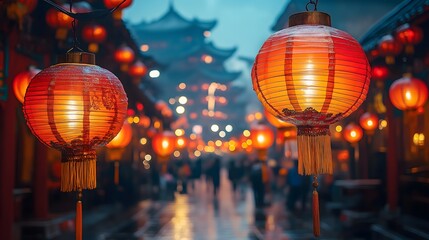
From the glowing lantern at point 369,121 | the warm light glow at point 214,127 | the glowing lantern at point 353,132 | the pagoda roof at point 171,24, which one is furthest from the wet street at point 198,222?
the pagoda roof at point 171,24

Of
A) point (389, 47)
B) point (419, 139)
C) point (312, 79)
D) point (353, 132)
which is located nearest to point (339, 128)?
point (353, 132)

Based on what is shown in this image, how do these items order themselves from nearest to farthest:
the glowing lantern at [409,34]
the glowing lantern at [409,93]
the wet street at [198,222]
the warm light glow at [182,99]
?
the glowing lantern at [409,93], the glowing lantern at [409,34], the wet street at [198,222], the warm light glow at [182,99]

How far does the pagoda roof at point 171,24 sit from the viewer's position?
52.6m

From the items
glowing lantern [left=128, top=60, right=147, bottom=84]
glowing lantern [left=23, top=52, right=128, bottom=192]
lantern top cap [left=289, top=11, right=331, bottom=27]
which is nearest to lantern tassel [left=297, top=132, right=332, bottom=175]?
lantern top cap [left=289, top=11, right=331, bottom=27]

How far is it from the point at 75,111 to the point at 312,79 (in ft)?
6.01

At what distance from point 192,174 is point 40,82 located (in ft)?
76.8

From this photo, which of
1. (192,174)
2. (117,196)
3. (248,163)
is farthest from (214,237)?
(248,163)

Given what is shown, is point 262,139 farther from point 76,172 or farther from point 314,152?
point 76,172

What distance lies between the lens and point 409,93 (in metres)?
7.81

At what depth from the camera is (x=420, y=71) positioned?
419 inches

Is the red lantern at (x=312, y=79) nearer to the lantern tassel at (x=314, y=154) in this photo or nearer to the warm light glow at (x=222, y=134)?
the lantern tassel at (x=314, y=154)

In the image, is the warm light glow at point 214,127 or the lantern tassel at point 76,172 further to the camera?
the warm light glow at point 214,127

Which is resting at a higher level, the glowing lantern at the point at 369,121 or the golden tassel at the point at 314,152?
the glowing lantern at the point at 369,121

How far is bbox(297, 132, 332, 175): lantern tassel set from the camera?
3551 mm
